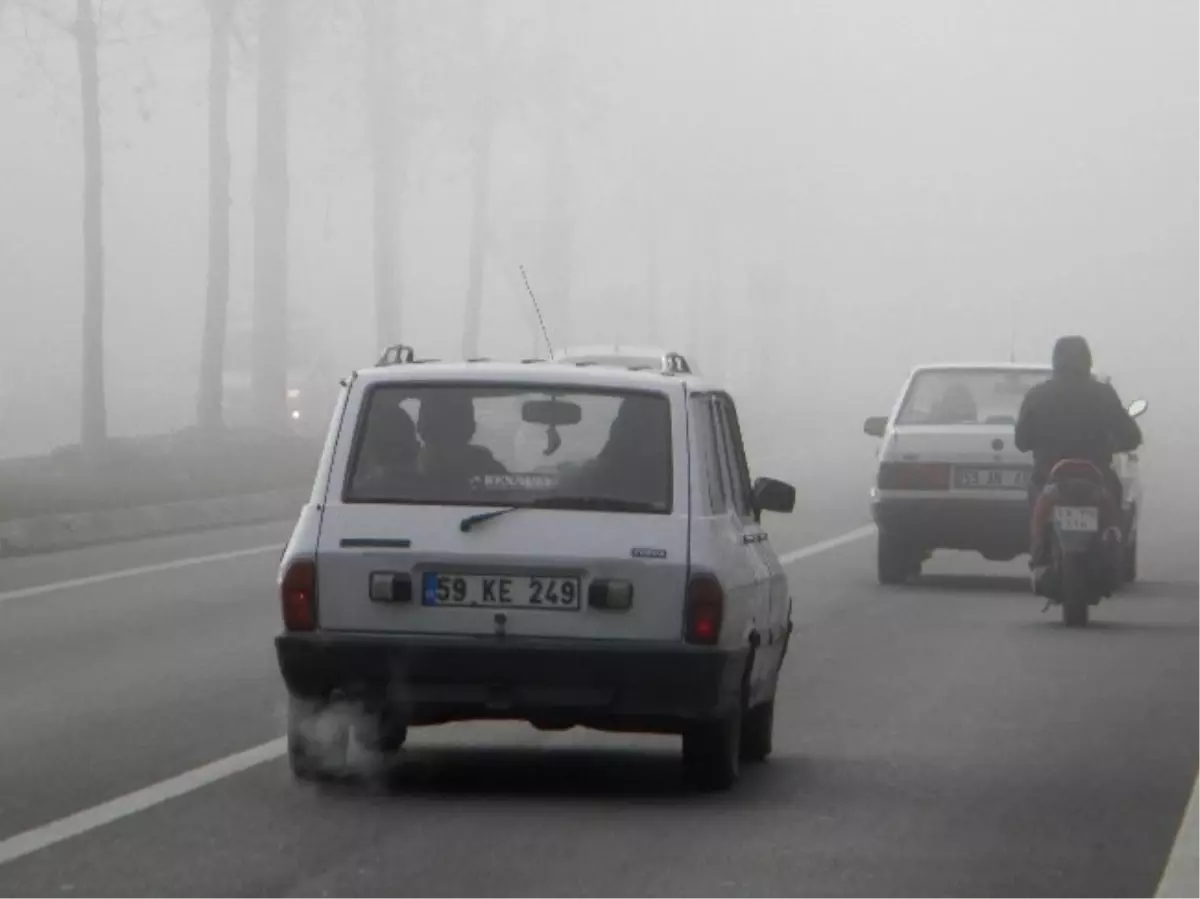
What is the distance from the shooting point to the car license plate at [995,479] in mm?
21766

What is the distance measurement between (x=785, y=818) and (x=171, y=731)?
11.1ft

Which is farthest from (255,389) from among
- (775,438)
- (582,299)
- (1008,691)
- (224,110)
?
(582,299)

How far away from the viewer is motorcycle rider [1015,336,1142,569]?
18.7 m

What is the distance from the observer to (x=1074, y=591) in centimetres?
1869

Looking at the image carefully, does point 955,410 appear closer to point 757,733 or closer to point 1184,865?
point 757,733

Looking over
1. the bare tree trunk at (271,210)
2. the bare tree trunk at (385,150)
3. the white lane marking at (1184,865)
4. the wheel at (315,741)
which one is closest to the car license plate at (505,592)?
the wheel at (315,741)

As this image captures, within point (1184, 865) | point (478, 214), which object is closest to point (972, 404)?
point (1184, 865)

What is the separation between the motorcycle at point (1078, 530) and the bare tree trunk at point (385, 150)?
32.0m

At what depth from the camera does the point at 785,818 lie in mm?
10445

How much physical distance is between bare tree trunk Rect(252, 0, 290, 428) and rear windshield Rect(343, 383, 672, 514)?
109ft

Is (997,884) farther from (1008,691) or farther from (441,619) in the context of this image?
(1008,691)

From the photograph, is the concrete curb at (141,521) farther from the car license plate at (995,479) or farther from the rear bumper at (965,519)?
the car license plate at (995,479)

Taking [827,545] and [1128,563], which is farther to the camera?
[827,545]

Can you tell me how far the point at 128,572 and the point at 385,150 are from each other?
31.9 meters
